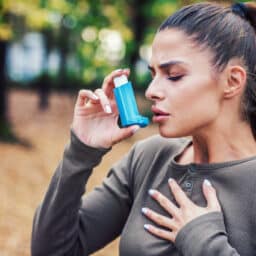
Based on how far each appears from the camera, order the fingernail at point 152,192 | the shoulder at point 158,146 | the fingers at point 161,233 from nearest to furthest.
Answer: the fingers at point 161,233, the fingernail at point 152,192, the shoulder at point 158,146

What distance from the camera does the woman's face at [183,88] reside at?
6.72ft

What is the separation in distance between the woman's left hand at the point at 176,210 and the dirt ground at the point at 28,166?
4.13 meters

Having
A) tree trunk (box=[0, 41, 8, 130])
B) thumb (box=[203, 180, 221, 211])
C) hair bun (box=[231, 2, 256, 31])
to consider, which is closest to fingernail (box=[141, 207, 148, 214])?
thumb (box=[203, 180, 221, 211])

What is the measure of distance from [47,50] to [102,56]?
652cm

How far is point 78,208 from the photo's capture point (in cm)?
224

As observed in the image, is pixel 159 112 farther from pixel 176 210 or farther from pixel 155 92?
pixel 176 210

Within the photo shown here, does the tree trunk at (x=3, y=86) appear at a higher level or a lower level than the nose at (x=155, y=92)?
lower

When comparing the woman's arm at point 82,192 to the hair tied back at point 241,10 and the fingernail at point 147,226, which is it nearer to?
the fingernail at point 147,226

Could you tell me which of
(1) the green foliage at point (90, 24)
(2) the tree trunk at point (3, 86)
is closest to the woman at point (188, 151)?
(1) the green foliage at point (90, 24)

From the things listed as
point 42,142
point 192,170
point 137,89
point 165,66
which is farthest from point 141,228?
point 137,89

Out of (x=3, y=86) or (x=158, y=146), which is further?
(x=3, y=86)

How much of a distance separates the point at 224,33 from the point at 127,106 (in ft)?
1.26

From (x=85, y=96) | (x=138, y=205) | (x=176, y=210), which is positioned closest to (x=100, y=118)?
(x=85, y=96)

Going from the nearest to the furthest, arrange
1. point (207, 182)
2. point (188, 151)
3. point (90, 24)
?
point (207, 182)
point (188, 151)
point (90, 24)
